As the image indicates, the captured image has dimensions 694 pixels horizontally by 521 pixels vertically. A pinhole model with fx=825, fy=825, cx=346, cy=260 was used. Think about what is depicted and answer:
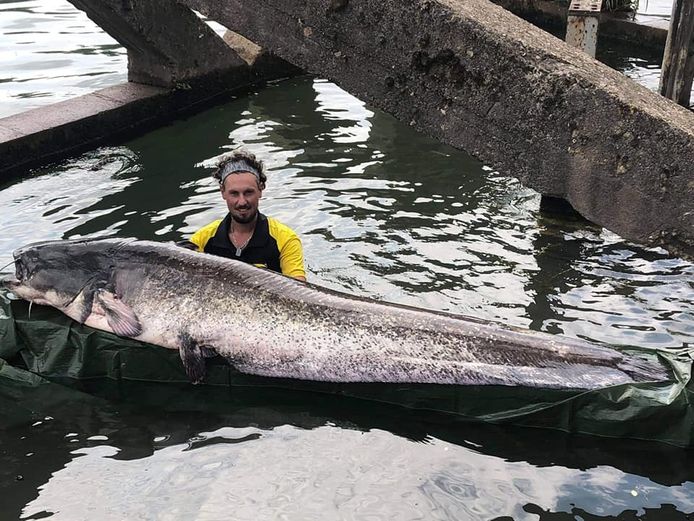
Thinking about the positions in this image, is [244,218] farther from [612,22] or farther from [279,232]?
[612,22]

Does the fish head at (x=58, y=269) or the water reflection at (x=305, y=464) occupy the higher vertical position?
the fish head at (x=58, y=269)

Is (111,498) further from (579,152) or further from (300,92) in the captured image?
(300,92)

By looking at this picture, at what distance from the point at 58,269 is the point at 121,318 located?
562 mm

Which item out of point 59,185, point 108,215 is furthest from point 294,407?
point 59,185

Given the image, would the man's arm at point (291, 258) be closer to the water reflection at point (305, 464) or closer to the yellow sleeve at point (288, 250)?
the yellow sleeve at point (288, 250)

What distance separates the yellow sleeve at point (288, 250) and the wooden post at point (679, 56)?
6650 mm

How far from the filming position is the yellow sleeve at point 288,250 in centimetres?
588

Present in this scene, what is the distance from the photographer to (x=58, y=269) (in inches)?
199

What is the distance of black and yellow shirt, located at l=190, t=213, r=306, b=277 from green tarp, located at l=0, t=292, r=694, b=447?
1.09 m

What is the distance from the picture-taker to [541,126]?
595 cm

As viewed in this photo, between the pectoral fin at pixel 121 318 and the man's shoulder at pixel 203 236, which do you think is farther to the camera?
the man's shoulder at pixel 203 236

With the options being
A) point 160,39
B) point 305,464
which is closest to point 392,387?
point 305,464

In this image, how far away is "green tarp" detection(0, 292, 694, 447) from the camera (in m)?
4.28

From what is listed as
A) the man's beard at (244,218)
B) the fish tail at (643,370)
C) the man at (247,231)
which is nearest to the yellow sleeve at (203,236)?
the man at (247,231)
